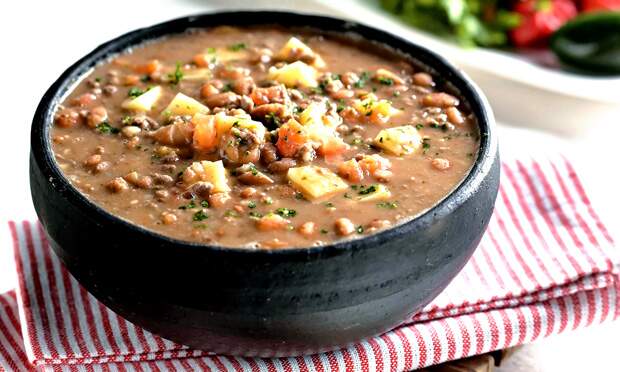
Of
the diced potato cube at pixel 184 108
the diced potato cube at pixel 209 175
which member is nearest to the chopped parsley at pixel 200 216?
the diced potato cube at pixel 209 175

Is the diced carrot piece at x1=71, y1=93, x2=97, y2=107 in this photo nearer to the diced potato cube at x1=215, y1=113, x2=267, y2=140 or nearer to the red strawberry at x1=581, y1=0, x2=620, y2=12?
the diced potato cube at x1=215, y1=113, x2=267, y2=140

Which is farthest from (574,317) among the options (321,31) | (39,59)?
(39,59)

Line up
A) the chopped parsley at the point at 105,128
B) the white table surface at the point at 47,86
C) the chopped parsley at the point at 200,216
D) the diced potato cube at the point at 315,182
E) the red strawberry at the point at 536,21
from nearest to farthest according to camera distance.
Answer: the chopped parsley at the point at 200,216
the diced potato cube at the point at 315,182
the chopped parsley at the point at 105,128
the white table surface at the point at 47,86
the red strawberry at the point at 536,21

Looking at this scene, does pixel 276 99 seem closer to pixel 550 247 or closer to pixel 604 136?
pixel 550 247

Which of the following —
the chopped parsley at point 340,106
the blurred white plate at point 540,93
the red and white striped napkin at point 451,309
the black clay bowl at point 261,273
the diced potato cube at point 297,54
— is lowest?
the blurred white plate at point 540,93

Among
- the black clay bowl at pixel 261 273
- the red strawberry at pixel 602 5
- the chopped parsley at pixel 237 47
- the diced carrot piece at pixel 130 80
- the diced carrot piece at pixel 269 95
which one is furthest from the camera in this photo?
the red strawberry at pixel 602 5

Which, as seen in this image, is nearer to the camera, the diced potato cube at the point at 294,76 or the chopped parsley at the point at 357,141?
the chopped parsley at the point at 357,141

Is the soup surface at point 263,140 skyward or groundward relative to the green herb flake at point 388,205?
skyward

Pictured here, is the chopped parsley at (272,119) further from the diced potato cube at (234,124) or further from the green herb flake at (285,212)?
the green herb flake at (285,212)

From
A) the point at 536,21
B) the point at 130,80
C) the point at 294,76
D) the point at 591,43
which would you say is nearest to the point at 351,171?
the point at 294,76

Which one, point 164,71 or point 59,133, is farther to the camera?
point 164,71
